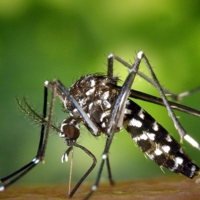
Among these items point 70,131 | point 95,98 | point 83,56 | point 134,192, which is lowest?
point 134,192

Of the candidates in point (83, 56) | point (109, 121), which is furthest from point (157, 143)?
point (83, 56)

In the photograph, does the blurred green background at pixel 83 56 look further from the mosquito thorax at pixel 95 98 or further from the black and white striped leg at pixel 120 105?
the black and white striped leg at pixel 120 105

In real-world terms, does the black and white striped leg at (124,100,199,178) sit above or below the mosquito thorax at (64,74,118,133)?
below

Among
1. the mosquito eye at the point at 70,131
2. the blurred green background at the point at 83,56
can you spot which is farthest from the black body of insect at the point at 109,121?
the blurred green background at the point at 83,56

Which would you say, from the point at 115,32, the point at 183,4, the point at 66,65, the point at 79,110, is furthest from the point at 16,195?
the point at 183,4

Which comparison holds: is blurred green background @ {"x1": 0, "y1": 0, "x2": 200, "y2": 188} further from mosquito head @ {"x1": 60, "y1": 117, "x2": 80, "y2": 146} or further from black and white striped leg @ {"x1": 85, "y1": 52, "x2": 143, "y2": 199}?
black and white striped leg @ {"x1": 85, "y1": 52, "x2": 143, "y2": 199}

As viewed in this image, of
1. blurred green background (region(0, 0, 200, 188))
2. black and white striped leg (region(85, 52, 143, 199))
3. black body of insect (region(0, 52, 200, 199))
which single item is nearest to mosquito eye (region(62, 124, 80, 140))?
black body of insect (region(0, 52, 200, 199))

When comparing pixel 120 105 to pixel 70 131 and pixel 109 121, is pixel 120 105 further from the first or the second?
pixel 70 131

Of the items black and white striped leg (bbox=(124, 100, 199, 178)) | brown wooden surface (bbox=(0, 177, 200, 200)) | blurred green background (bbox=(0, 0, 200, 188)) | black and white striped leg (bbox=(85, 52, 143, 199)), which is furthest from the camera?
blurred green background (bbox=(0, 0, 200, 188))
